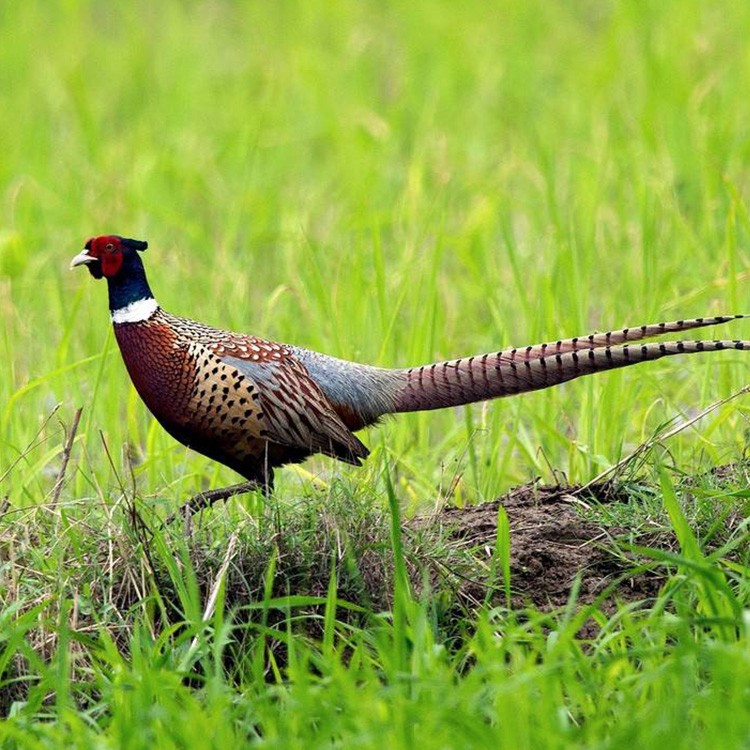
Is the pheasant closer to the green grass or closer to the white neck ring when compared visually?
the white neck ring

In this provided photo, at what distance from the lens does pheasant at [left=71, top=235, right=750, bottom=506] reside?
15.1 feet

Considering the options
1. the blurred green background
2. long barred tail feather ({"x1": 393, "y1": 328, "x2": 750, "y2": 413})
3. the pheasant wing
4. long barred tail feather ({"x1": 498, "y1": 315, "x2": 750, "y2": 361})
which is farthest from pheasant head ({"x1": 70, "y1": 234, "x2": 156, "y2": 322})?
long barred tail feather ({"x1": 498, "y1": 315, "x2": 750, "y2": 361})

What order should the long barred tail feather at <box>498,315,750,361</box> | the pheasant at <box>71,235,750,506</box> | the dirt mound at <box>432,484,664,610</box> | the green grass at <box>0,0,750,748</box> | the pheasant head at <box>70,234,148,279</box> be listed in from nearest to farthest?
the green grass at <box>0,0,750,748</box> < the dirt mound at <box>432,484,664,610</box> < the long barred tail feather at <box>498,315,750,361</box> < the pheasant at <box>71,235,750,506</box> < the pheasant head at <box>70,234,148,279</box>

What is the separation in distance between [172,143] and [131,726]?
6.34m

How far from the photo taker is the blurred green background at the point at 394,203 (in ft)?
18.4

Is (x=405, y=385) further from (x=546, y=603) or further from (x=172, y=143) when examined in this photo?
(x=172, y=143)

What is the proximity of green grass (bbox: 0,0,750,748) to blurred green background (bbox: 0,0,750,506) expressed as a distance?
0.03 metres

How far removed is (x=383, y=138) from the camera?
28.5 feet

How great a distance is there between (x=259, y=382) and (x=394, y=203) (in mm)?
3687

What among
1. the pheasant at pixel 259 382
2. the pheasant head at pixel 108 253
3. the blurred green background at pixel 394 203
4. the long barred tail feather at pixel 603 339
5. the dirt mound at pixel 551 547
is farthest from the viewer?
the blurred green background at pixel 394 203

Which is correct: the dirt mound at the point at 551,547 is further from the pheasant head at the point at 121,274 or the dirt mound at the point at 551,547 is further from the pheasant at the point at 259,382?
the pheasant head at the point at 121,274

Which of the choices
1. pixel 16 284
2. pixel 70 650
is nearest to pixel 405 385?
pixel 70 650

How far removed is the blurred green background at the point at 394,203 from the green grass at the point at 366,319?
0.03 m

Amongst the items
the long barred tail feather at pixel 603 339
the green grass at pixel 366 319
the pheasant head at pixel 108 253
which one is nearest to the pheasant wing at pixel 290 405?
the green grass at pixel 366 319
